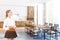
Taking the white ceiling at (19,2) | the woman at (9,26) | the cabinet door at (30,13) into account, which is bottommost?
the woman at (9,26)

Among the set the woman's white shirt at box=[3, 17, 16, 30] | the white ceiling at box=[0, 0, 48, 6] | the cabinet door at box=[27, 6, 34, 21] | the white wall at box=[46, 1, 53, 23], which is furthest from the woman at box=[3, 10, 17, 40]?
the white wall at box=[46, 1, 53, 23]

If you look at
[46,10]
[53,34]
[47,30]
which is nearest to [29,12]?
[46,10]

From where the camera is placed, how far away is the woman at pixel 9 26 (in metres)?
1.28

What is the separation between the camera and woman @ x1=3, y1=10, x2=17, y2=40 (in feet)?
4.21

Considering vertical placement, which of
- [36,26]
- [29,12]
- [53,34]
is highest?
[29,12]

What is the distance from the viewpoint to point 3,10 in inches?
50.5

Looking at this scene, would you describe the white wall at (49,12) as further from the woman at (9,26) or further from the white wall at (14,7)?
the woman at (9,26)

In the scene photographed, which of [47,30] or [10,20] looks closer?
[10,20]

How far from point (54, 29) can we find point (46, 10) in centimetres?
29

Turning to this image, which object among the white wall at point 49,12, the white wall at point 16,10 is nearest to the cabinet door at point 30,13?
the white wall at point 16,10

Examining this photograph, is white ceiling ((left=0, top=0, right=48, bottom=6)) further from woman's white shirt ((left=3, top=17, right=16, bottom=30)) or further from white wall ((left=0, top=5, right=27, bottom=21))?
woman's white shirt ((left=3, top=17, right=16, bottom=30))

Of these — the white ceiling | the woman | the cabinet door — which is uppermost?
the white ceiling

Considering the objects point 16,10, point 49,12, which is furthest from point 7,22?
point 49,12

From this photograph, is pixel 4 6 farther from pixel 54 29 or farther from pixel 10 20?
pixel 54 29
